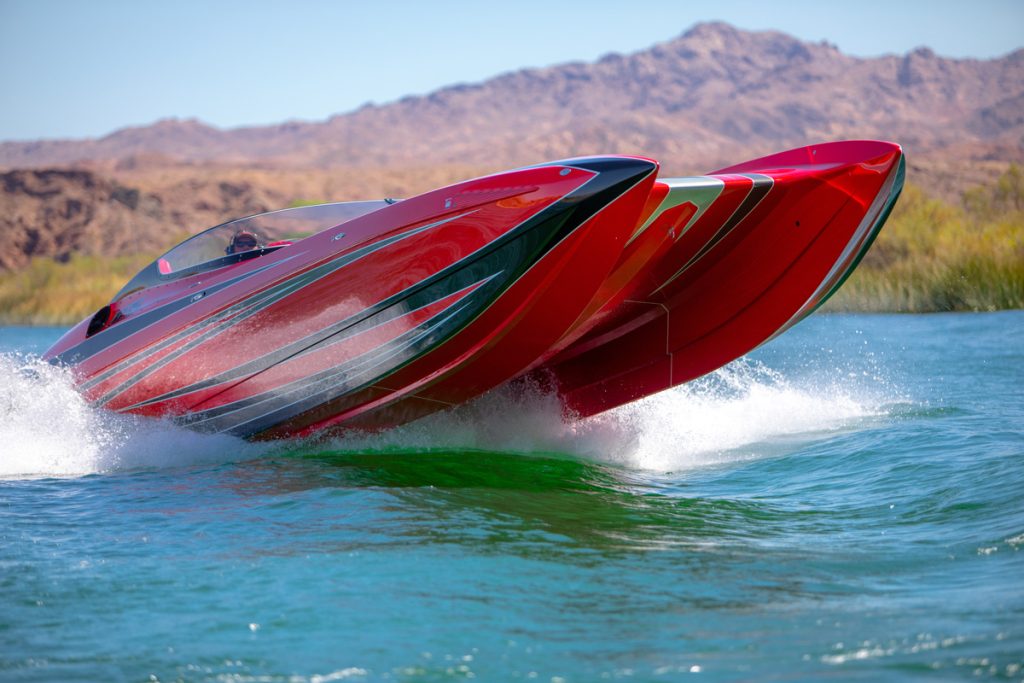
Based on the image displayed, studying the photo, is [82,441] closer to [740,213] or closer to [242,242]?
[242,242]

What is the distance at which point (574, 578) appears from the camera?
13.4 feet

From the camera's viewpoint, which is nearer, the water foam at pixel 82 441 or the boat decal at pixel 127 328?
the boat decal at pixel 127 328

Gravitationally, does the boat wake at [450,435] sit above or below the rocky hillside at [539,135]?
below

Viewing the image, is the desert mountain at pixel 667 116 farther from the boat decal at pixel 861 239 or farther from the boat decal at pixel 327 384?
the boat decal at pixel 327 384

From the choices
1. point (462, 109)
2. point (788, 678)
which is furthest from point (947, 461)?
point (462, 109)

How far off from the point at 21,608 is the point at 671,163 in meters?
68.1

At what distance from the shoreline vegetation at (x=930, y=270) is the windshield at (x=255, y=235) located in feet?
37.3

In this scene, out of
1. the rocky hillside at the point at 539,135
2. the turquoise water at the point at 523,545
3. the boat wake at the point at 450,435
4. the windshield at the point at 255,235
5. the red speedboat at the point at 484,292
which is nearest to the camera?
the turquoise water at the point at 523,545

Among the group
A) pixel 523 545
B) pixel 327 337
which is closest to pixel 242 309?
pixel 327 337

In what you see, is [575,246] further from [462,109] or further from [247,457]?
[462,109]

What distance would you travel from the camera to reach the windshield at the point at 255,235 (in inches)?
259

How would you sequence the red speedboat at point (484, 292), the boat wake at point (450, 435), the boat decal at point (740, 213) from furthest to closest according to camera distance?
the boat wake at point (450, 435) → the boat decal at point (740, 213) → the red speedboat at point (484, 292)

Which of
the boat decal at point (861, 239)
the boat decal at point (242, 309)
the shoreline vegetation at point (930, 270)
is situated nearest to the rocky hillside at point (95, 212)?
the shoreline vegetation at point (930, 270)

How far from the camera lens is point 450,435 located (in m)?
7.01
